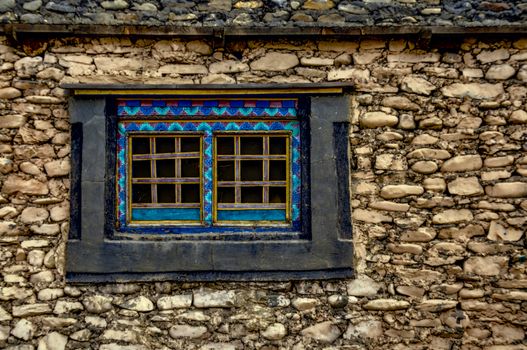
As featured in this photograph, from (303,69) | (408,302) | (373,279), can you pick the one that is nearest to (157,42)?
(303,69)

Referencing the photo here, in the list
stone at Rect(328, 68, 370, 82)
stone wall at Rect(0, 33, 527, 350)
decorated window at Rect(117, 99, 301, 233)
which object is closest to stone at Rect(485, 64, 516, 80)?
stone wall at Rect(0, 33, 527, 350)

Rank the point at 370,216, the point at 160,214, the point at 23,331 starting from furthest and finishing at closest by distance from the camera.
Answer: the point at 160,214, the point at 370,216, the point at 23,331

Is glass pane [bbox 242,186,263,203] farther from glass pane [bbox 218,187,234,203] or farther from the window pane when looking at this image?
the window pane

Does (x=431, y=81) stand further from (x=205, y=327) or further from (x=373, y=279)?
(x=205, y=327)

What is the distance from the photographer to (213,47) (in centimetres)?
354

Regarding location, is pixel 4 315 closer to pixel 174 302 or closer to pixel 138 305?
pixel 138 305

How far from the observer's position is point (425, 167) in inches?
138

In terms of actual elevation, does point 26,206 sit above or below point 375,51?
below

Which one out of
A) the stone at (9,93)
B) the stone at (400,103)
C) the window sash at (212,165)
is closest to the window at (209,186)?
the window sash at (212,165)

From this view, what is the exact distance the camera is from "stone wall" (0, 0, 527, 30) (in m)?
3.54

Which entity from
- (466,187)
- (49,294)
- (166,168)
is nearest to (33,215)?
(49,294)

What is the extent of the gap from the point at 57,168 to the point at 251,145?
1.55 m

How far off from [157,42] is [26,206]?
1.65 meters

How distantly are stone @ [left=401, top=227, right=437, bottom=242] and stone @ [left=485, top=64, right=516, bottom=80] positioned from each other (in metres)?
1.31
